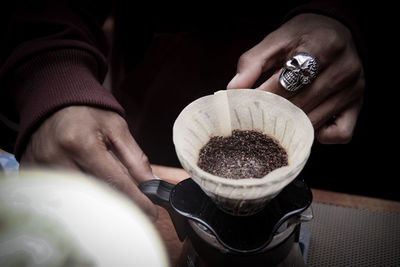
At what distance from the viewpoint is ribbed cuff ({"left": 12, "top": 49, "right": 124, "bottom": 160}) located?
809 millimetres

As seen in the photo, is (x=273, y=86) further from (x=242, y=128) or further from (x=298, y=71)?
(x=242, y=128)

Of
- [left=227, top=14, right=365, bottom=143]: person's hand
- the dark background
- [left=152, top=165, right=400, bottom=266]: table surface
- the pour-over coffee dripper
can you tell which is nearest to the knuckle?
[left=227, top=14, right=365, bottom=143]: person's hand

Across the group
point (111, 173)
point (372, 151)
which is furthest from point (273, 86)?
point (372, 151)

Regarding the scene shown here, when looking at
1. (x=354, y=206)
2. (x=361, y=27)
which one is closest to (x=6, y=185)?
(x=354, y=206)

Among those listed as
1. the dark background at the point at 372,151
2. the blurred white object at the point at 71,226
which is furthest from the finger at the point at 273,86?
the dark background at the point at 372,151

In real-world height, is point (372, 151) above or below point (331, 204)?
below

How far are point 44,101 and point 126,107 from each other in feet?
2.37

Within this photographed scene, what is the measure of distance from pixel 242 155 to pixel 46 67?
0.60 m

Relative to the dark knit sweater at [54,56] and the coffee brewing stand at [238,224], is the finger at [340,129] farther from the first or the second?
the coffee brewing stand at [238,224]

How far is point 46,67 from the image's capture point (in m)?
0.89

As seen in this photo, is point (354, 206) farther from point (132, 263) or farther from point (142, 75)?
point (142, 75)

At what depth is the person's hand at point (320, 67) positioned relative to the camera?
0.82 m

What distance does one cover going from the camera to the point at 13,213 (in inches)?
32.8

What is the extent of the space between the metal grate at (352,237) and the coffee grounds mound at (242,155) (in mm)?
410
